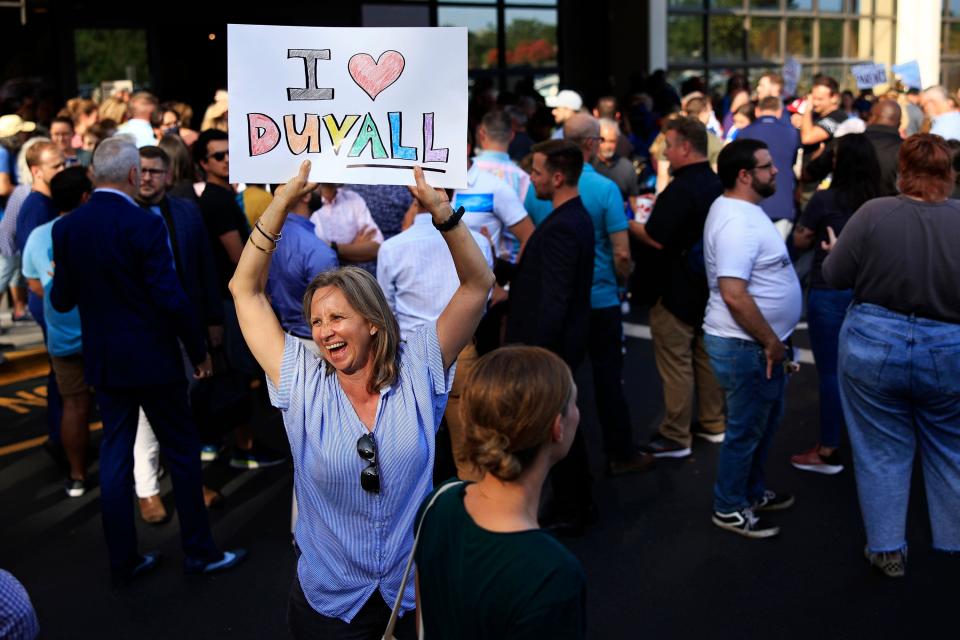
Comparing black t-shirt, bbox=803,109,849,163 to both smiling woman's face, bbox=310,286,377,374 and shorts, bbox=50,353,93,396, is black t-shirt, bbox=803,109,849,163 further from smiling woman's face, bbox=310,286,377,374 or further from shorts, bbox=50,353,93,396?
smiling woman's face, bbox=310,286,377,374

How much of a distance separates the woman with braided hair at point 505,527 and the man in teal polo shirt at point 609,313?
3.78 metres

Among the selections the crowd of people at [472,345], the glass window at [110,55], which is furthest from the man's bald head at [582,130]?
the glass window at [110,55]

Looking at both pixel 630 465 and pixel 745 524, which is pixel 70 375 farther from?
pixel 745 524

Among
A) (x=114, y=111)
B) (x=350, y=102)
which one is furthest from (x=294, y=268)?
(x=114, y=111)

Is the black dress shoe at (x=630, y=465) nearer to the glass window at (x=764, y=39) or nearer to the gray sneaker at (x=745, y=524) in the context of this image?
the gray sneaker at (x=745, y=524)

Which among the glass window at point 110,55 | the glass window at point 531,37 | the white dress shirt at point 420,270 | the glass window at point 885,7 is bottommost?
the white dress shirt at point 420,270

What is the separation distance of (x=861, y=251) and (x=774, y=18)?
19482 millimetres

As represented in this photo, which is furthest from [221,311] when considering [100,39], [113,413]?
[100,39]

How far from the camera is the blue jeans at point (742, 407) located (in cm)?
508

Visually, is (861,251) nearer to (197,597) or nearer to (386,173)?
(386,173)

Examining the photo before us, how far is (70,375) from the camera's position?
6.11 meters

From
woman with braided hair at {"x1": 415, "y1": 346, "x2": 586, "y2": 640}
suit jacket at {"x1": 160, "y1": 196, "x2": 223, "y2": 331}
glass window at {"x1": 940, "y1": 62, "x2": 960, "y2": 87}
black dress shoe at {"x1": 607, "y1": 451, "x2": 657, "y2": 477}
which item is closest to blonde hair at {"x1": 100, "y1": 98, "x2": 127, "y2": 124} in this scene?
suit jacket at {"x1": 160, "y1": 196, "x2": 223, "y2": 331}

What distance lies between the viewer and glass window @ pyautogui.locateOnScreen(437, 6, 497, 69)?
18.3m

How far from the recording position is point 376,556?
2.97 m
